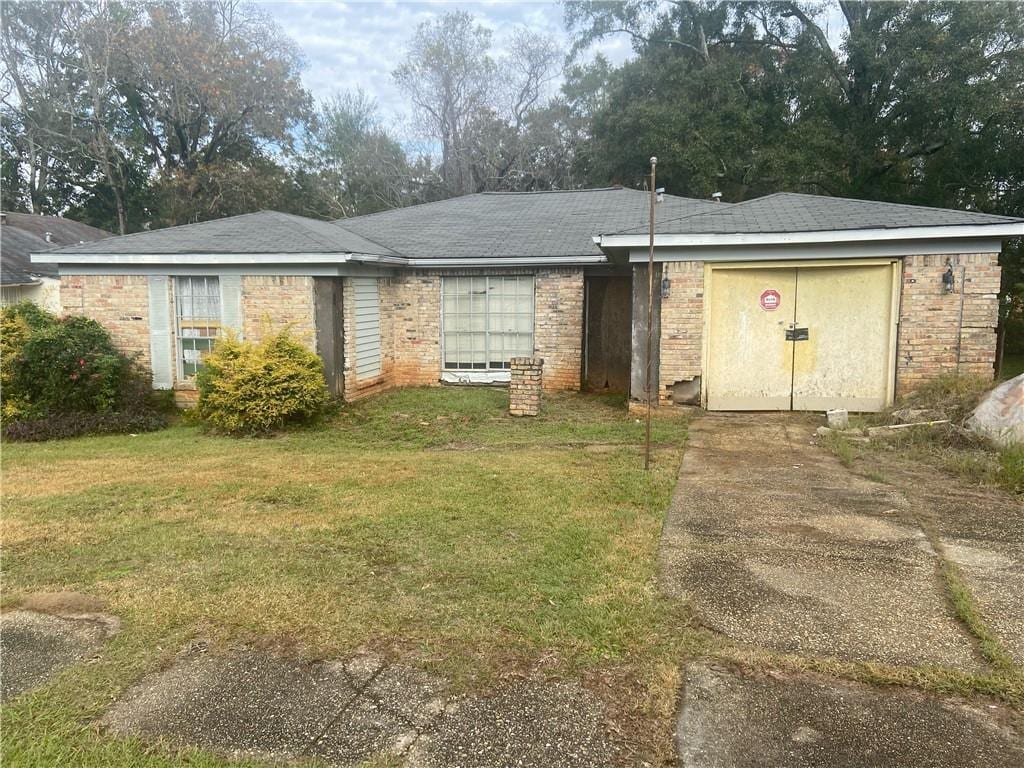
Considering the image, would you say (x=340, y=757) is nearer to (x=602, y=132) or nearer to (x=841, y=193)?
(x=841, y=193)

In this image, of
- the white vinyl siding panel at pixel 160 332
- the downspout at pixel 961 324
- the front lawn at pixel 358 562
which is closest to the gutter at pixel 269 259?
the white vinyl siding panel at pixel 160 332

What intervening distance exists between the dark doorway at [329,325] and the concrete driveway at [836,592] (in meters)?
6.12

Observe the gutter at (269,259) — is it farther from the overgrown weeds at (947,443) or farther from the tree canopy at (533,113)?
the tree canopy at (533,113)

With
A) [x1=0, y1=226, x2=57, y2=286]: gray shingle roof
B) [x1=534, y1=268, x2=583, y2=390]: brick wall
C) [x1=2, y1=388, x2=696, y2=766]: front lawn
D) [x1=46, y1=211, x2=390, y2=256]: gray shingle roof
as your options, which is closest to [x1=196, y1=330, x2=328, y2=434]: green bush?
[x1=2, y1=388, x2=696, y2=766]: front lawn

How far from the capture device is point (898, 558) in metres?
4.45

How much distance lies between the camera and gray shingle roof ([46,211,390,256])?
1079 centimetres

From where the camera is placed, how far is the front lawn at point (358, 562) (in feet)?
10.3

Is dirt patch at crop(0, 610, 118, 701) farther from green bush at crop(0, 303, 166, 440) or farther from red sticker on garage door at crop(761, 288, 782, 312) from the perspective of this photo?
red sticker on garage door at crop(761, 288, 782, 312)

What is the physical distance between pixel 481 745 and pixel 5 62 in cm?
3632

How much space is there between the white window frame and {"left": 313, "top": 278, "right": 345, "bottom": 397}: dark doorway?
169 cm

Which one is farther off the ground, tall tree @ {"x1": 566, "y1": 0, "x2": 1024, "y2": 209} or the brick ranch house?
tall tree @ {"x1": 566, "y1": 0, "x2": 1024, "y2": 209}

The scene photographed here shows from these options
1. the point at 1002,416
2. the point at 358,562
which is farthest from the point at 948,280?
the point at 358,562

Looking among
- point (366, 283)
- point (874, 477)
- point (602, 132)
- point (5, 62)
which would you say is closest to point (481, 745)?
point (874, 477)

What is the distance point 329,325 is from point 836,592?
28.3 ft
